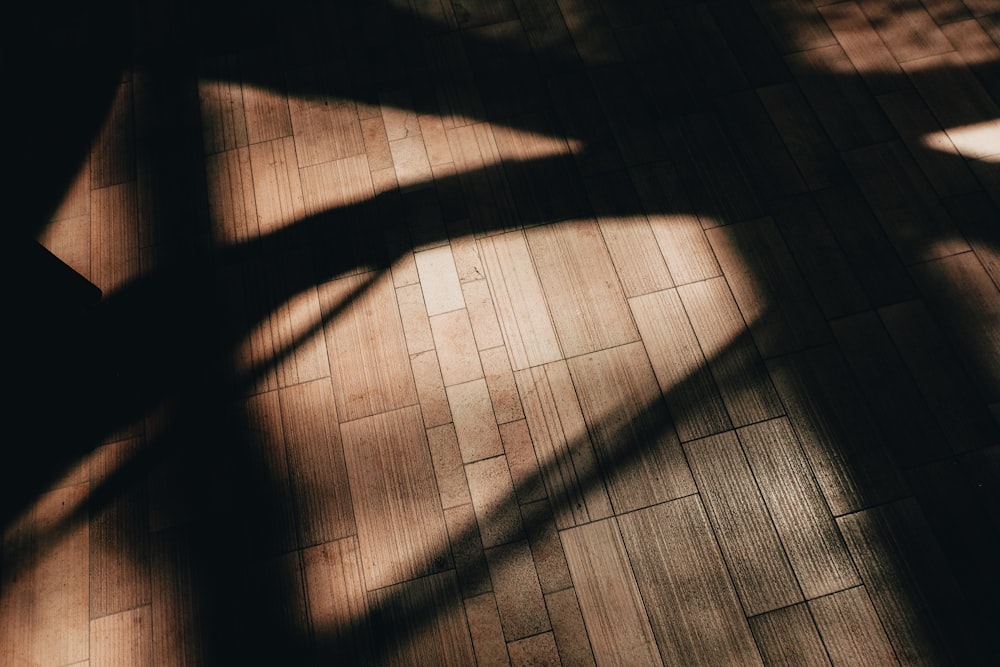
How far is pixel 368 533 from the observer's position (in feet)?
6.77

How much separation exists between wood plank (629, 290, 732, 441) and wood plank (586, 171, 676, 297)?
0.07 metres

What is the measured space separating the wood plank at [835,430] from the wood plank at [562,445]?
74 cm

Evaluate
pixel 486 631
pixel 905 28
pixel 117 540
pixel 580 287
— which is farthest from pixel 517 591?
pixel 905 28

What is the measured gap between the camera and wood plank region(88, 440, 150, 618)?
79.1 inches

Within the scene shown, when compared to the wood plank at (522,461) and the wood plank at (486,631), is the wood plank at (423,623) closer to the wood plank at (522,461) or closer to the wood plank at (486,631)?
the wood plank at (486,631)

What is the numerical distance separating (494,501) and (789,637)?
102cm

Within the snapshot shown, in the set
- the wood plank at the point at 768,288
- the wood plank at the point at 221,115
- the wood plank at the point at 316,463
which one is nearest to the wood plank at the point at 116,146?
the wood plank at the point at 221,115

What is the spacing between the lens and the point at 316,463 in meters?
2.16

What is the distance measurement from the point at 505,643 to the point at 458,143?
1.96 m

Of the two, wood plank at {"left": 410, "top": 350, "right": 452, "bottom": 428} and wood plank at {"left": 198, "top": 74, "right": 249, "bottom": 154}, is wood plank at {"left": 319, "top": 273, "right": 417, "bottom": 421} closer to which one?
wood plank at {"left": 410, "top": 350, "right": 452, "bottom": 428}

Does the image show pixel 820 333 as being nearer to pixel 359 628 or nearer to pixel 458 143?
pixel 458 143

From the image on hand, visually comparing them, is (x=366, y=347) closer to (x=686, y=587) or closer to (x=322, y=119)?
(x=322, y=119)

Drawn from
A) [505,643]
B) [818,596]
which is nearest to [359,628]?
[505,643]

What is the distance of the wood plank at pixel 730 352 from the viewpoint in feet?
7.23
